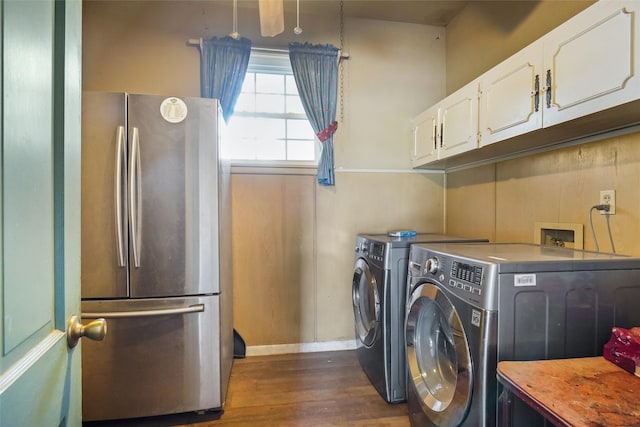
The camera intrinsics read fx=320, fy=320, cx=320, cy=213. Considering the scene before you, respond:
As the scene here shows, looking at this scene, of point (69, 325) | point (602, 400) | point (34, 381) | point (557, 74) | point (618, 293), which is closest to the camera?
point (34, 381)

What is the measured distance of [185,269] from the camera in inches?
70.1

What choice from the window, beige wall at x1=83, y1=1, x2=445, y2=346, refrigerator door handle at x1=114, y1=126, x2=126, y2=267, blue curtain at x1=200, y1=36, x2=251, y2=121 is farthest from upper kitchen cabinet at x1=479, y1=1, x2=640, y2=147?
refrigerator door handle at x1=114, y1=126, x2=126, y2=267

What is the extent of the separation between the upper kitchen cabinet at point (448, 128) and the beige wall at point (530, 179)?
14.3 inches

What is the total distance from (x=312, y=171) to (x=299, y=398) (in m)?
1.70

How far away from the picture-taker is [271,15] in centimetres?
149

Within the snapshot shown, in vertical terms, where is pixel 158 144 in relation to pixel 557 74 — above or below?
below

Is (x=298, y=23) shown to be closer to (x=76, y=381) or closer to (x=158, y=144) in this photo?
(x=158, y=144)

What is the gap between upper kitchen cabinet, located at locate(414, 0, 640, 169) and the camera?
1.16 meters

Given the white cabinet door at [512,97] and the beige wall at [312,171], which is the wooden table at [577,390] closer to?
the white cabinet door at [512,97]

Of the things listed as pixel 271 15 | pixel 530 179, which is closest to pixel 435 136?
pixel 530 179

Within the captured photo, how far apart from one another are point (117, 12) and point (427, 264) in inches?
116

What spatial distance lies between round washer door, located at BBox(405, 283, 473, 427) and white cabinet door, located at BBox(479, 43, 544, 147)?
96cm

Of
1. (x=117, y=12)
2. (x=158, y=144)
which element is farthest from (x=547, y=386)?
(x=117, y=12)

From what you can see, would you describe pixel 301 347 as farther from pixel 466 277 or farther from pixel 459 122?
pixel 459 122
